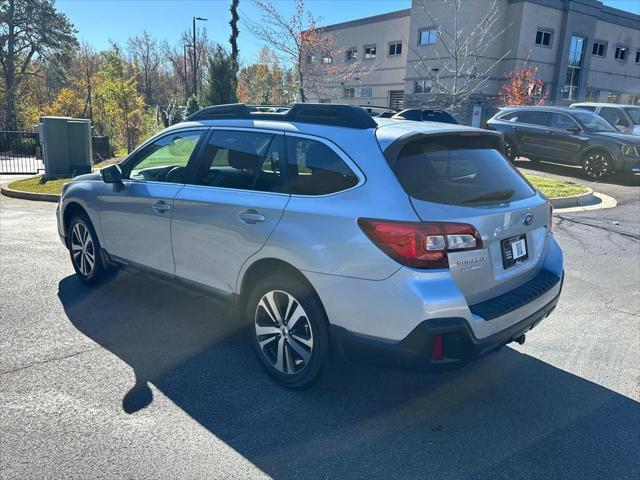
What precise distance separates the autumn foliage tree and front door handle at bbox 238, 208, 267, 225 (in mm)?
25439

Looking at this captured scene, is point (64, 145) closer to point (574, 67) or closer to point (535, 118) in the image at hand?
point (535, 118)

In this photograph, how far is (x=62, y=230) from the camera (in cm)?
534

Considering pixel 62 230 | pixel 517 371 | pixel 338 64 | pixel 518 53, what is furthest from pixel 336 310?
pixel 338 64

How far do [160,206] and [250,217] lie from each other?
44.0 inches

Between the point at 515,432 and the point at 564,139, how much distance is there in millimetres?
13153

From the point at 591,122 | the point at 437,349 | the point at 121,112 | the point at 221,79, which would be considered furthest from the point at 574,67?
the point at 437,349

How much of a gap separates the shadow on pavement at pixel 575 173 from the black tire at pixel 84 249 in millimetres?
13012

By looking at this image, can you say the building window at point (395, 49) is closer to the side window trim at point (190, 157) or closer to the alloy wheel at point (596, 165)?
the alloy wheel at point (596, 165)

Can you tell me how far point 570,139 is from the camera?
1396 cm

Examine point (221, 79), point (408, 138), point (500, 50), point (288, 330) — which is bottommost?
point (288, 330)

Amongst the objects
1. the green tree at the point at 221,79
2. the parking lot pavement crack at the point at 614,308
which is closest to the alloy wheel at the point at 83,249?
the parking lot pavement crack at the point at 614,308

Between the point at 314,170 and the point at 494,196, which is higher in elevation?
the point at 314,170

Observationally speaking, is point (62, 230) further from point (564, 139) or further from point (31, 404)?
point (564, 139)

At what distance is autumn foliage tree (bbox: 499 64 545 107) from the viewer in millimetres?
26688
